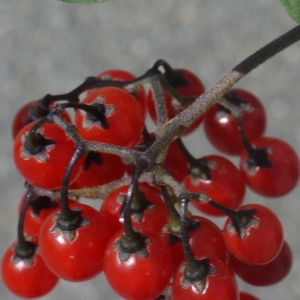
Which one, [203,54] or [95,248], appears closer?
[95,248]

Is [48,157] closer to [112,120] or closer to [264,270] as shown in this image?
[112,120]

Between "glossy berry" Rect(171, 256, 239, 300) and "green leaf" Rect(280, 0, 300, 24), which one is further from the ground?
"green leaf" Rect(280, 0, 300, 24)

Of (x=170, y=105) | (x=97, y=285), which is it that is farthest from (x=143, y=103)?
(x=97, y=285)

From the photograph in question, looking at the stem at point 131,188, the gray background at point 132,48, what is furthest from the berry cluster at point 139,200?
the gray background at point 132,48

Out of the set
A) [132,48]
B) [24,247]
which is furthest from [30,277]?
[132,48]

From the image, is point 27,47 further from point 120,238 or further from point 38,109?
point 120,238

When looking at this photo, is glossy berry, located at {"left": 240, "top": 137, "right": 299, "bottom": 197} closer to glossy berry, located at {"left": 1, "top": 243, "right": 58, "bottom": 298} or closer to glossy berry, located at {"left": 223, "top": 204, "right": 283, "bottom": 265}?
glossy berry, located at {"left": 223, "top": 204, "right": 283, "bottom": 265}

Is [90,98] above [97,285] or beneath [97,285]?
above

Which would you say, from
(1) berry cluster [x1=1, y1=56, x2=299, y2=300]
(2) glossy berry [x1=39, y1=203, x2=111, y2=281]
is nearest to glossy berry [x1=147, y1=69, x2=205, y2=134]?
(1) berry cluster [x1=1, y1=56, x2=299, y2=300]
